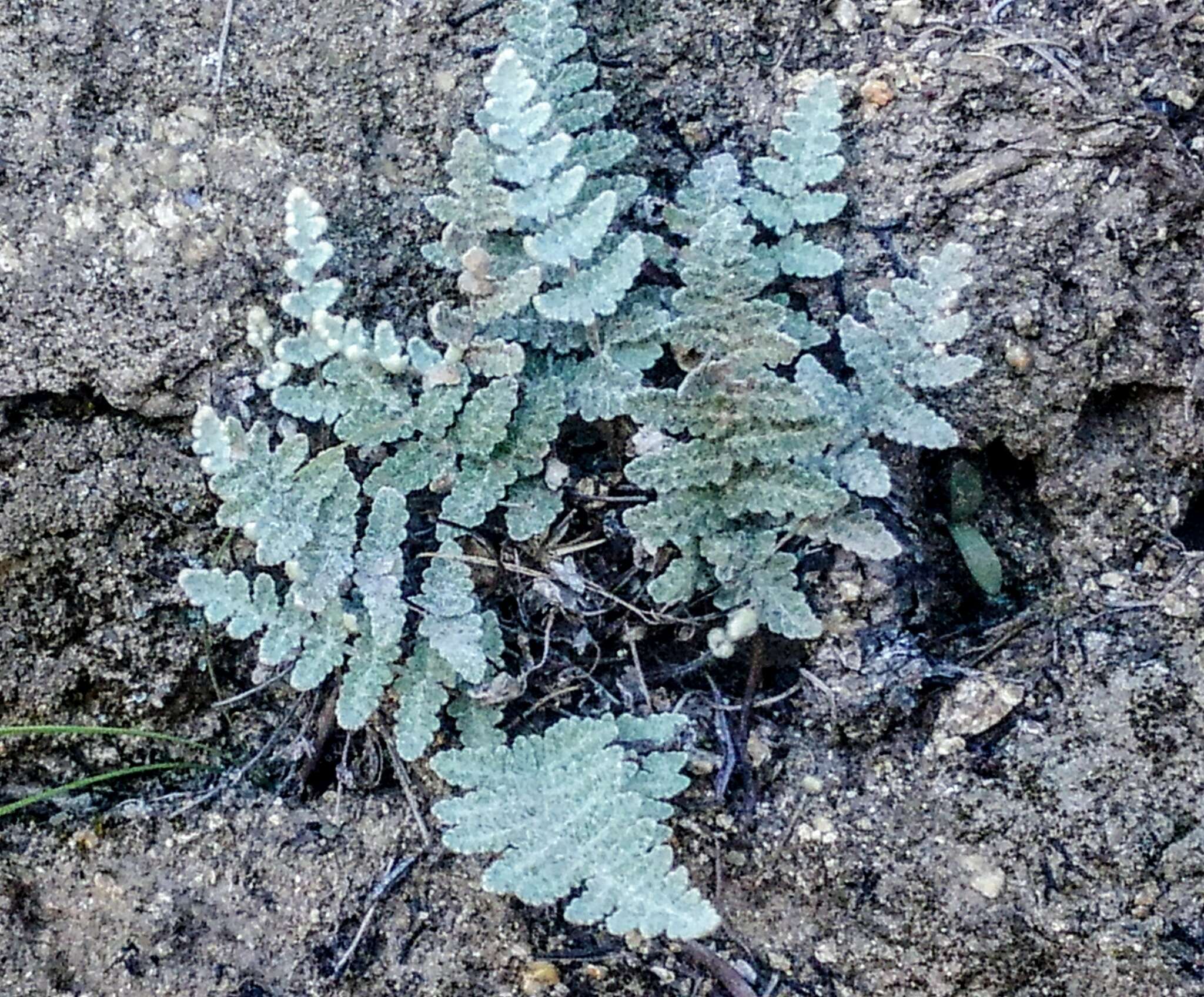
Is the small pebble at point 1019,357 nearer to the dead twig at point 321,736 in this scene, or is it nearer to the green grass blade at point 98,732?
the dead twig at point 321,736

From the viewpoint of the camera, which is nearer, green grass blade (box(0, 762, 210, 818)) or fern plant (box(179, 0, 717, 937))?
fern plant (box(179, 0, 717, 937))

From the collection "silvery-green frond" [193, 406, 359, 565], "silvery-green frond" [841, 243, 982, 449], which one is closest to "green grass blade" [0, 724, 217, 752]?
"silvery-green frond" [193, 406, 359, 565]

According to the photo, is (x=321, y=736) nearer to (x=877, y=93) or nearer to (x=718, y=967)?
(x=718, y=967)

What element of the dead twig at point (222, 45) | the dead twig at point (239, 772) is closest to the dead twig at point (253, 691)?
the dead twig at point (239, 772)

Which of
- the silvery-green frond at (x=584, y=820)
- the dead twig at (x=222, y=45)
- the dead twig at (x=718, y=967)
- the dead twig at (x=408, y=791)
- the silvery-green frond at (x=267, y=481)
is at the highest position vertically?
the dead twig at (x=222, y=45)

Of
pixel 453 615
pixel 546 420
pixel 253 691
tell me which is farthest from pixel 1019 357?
pixel 253 691

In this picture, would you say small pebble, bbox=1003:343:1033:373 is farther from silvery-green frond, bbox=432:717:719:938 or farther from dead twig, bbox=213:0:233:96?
Result: dead twig, bbox=213:0:233:96

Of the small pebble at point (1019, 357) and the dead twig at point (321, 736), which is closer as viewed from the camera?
the small pebble at point (1019, 357)
